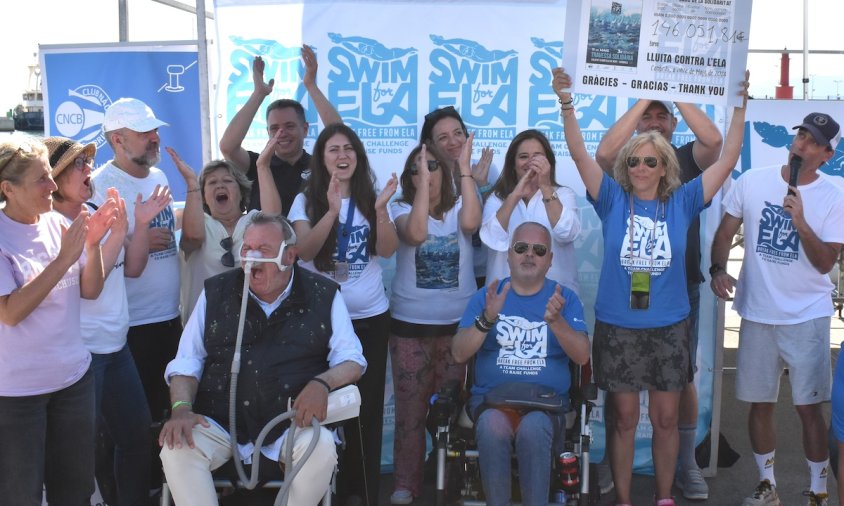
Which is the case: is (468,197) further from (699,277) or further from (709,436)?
(709,436)

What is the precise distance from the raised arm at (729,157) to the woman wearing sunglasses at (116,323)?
237 cm

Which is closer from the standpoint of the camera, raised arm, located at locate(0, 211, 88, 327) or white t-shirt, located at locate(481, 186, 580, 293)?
raised arm, located at locate(0, 211, 88, 327)

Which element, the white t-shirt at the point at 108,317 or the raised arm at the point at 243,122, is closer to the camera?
the white t-shirt at the point at 108,317

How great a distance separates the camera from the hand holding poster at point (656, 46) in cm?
371

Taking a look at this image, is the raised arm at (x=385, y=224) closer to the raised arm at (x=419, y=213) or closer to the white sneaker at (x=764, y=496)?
the raised arm at (x=419, y=213)

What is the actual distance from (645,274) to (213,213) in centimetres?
201

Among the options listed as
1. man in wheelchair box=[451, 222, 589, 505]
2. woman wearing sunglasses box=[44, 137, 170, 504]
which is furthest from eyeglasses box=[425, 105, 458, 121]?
woman wearing sunglasses box=[44, 137, 170, 504]

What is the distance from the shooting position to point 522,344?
371 centimetres

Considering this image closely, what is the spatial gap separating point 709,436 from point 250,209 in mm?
2711

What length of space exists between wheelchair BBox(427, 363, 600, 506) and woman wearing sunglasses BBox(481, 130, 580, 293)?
0.60 metres

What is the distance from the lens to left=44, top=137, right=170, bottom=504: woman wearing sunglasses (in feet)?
10.7

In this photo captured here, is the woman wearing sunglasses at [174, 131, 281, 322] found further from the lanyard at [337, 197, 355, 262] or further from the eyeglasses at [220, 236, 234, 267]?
the lanyard at [337, 197, 355, 262]

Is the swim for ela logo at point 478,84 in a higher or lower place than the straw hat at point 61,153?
higher

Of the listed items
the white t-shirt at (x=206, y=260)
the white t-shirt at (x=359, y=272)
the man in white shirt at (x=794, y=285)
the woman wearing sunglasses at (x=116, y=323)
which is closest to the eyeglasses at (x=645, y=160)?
the man in white shirt at (x=794, y=285)
